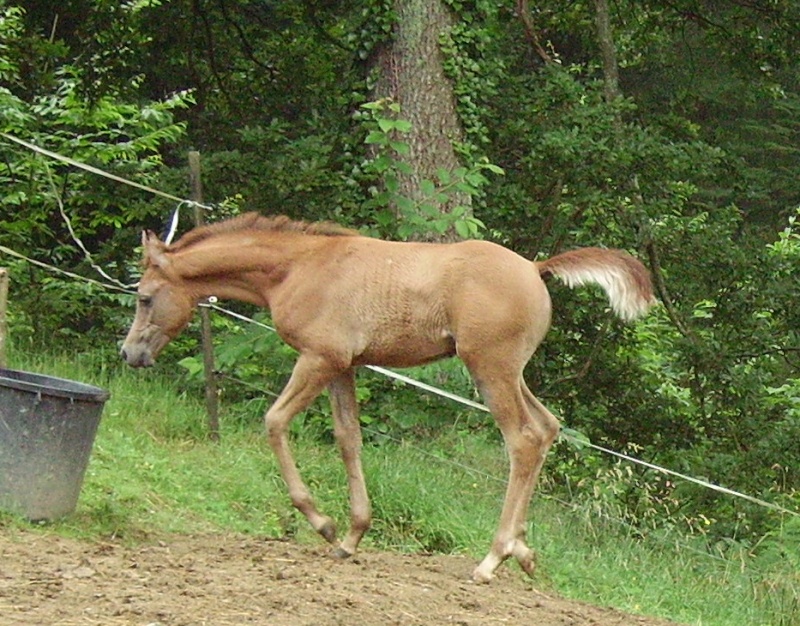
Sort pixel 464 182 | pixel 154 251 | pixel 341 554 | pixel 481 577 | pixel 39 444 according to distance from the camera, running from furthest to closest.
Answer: pixel 464 182 → pixel 154 251 → pixel 341 554 → pixel 481 577 → pixel 39 444

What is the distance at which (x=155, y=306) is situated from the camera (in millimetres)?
8234

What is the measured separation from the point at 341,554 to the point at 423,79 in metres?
5.22

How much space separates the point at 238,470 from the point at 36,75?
6.21m

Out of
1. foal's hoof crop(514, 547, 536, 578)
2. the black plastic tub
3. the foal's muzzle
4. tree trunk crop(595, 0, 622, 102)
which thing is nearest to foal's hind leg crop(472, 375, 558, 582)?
foal's hoof crop(514, 547, 536, 578)

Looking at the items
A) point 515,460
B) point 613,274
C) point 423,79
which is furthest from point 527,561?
point 423,79

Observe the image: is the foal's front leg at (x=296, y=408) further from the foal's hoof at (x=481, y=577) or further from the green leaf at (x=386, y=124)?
the green leaf at (x=386, y=124)

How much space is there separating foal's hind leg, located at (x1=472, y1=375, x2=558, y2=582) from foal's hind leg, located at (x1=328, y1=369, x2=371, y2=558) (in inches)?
30.2

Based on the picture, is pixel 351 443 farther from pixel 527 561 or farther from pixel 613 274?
pixel 613 274

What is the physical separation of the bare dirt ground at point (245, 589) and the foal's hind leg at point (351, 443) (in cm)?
24

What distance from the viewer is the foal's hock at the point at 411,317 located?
7.65 metres

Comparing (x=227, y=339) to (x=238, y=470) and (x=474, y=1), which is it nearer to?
(x=238, y=470)

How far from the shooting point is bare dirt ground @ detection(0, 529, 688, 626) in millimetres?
5809

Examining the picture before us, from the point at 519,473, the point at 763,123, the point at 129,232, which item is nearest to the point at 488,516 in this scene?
the point at 519,473

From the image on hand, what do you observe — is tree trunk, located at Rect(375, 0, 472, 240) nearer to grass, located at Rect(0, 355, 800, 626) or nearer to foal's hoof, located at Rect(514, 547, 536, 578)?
grass, located at Rect(0, 355, 800, 626)
